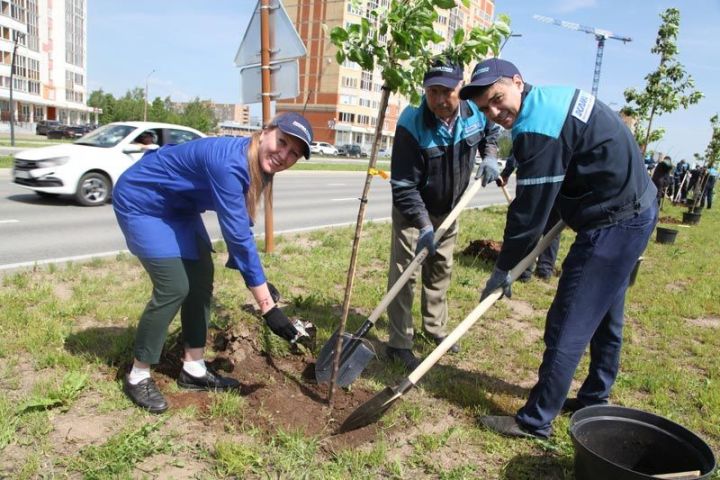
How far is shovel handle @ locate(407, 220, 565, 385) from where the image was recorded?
292 centimetres

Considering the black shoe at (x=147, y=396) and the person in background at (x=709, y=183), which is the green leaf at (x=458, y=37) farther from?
the person in background at (x=709, y=183)

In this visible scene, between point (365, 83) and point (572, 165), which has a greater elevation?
point (365, 83)

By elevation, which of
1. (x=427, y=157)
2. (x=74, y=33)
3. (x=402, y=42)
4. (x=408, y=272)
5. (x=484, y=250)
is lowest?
(x=484, y=250)

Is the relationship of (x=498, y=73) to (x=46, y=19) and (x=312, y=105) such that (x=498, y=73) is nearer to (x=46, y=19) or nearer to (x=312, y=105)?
(x=312, y=105)

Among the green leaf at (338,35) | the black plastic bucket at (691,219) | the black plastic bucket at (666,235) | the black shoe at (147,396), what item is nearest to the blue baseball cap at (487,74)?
the green leaf at (338,35)

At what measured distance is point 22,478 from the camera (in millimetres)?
2408

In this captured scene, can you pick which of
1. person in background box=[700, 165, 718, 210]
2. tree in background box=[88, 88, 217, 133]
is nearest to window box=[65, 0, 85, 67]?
tree in background box=[88, 88, 217, 133]

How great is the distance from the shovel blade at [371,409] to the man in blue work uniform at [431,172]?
39.2 inches

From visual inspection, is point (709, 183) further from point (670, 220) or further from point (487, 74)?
point (487, 74)

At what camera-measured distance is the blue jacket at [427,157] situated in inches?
141

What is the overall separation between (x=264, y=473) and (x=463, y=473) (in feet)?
3.23

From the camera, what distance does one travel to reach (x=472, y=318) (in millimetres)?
2936

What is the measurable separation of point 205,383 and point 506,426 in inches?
71.8

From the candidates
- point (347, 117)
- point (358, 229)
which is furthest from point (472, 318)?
point (347, 117)
